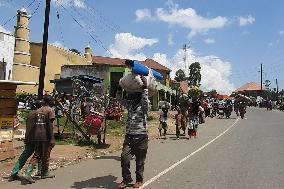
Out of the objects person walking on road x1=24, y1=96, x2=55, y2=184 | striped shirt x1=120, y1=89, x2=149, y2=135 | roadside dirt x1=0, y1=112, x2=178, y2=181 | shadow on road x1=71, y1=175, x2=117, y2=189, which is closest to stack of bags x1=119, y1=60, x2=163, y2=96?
striped shirt x1=120, y1=89, x2=149, y2=135

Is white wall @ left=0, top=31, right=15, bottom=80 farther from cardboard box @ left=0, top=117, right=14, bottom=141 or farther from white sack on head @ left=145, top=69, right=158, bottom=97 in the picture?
white sack on head @ left=145, top=69, right=158, bottom=97

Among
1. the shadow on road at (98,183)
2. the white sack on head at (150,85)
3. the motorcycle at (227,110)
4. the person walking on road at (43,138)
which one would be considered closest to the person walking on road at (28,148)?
the person walking on road at (43,138)

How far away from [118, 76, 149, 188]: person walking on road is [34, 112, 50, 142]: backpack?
1.60 m

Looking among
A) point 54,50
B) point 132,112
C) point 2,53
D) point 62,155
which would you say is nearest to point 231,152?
point 62,155

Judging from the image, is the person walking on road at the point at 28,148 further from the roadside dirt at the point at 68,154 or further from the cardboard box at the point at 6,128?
the cardboard box at the point at 6,128

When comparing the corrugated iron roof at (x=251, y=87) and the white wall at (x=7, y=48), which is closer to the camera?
the white wall at (x=7, y=48)

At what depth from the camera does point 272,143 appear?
1634 centimetres

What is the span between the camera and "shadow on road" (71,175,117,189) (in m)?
8.37

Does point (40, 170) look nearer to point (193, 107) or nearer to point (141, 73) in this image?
point (141, 73)

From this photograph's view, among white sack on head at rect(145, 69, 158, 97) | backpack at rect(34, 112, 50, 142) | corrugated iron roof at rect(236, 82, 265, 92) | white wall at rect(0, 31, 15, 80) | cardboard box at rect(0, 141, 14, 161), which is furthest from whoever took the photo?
corrugated iron roof at rect(236, 82, 265, 92)

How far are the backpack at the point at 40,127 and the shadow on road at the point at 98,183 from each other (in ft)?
3.60

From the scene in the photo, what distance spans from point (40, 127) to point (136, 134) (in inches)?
74.5

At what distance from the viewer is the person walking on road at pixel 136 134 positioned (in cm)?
828

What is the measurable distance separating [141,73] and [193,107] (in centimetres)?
1049
